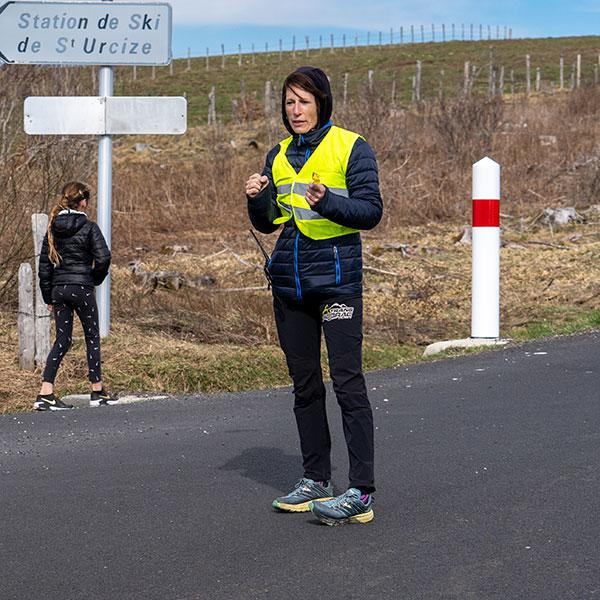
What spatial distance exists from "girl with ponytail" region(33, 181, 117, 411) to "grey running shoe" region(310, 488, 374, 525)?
157 inches

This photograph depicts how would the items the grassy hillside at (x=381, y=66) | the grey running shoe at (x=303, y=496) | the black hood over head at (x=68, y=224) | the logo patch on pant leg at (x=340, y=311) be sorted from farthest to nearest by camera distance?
the grassy hillside at (x=381, y=66), the black hood over head at (x=68, y=224), the grey running shoe at (x=303, y=496), the logo patch on pant leg at (x=340, y=311)

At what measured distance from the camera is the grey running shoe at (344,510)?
531 centimetres

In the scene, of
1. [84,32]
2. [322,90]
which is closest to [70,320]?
[84,32]

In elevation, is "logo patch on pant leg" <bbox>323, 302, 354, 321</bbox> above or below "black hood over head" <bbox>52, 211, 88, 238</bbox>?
below

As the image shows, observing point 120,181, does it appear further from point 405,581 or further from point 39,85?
point 405,581

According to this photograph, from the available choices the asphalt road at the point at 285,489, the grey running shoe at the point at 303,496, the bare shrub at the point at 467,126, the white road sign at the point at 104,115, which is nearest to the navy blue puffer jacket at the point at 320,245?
the grey running shoe at the point at 303,496

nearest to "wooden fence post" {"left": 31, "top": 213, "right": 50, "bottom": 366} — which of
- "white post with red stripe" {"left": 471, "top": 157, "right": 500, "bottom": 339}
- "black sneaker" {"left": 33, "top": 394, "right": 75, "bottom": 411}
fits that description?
"black sneaker" {"left": 33, "top": 394, "right": 75, "bottom": 411}

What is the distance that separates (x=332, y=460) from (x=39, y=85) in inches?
360

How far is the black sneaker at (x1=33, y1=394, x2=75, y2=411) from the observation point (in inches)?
346

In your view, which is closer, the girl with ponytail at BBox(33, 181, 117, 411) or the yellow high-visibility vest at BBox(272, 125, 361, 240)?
the yellow high-visibility vest at BBox(272, 125, 361, 240)

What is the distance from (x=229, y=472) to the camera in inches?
251

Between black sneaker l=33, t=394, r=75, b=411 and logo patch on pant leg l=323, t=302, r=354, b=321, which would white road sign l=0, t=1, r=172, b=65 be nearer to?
black sneaker l=33, t=394, r=75, b=411

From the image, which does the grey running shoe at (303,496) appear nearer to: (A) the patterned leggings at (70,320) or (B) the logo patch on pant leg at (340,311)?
(B) the logo patch on pant leg at (340,311)

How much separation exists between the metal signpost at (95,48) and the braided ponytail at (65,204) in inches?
69.7
